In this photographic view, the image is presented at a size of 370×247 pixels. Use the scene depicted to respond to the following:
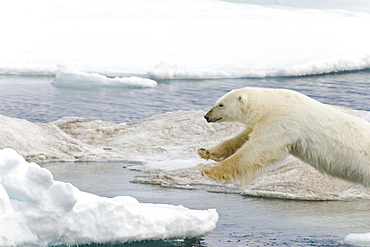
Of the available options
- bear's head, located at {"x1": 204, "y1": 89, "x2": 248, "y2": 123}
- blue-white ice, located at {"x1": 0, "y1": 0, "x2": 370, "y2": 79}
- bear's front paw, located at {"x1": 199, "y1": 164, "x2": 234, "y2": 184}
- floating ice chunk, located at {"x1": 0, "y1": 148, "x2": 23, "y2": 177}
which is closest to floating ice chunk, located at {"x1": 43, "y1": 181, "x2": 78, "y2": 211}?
floating ice chunk, located at {"x1": 0, "y1": 148, "x2": 23, "y2": 177}

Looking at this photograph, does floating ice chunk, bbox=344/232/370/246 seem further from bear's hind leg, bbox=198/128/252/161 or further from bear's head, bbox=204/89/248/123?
bear's head, bbox=204/89/248/123

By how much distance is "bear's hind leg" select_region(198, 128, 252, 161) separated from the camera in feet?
14.9

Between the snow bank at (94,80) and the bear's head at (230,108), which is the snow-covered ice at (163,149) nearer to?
the bear's head at (230,108)

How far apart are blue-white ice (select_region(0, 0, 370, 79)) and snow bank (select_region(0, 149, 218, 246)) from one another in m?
11.0

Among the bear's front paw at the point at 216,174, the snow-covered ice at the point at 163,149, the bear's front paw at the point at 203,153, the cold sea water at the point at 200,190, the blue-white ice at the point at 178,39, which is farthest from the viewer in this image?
the blue-white ice at the point at 178,39

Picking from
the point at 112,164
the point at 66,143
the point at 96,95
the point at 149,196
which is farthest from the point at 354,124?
the point at 96,95

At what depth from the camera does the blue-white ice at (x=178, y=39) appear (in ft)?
52.4

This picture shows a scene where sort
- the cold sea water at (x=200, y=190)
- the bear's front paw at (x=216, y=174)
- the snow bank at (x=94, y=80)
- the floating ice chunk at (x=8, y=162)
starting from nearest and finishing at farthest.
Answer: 1. the floating ice chunk at (x=8, y=162)
2. the bear's front paw at (x=216, y=174)
3. the cold sea water at (x=200, y=190)
4. the snow bank at (x=94, y=80)

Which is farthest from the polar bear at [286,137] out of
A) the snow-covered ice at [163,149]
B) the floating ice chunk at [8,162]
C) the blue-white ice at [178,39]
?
the blue-white ice at [178,39]

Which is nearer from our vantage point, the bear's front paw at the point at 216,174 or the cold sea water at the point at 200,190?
the bear's front paw at the point at 216,174

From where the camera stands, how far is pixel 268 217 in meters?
5.12

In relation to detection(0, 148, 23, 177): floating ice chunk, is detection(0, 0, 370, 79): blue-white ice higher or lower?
higher

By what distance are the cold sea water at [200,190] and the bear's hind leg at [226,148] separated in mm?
588

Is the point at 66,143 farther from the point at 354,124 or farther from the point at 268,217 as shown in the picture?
the point at 354,124
